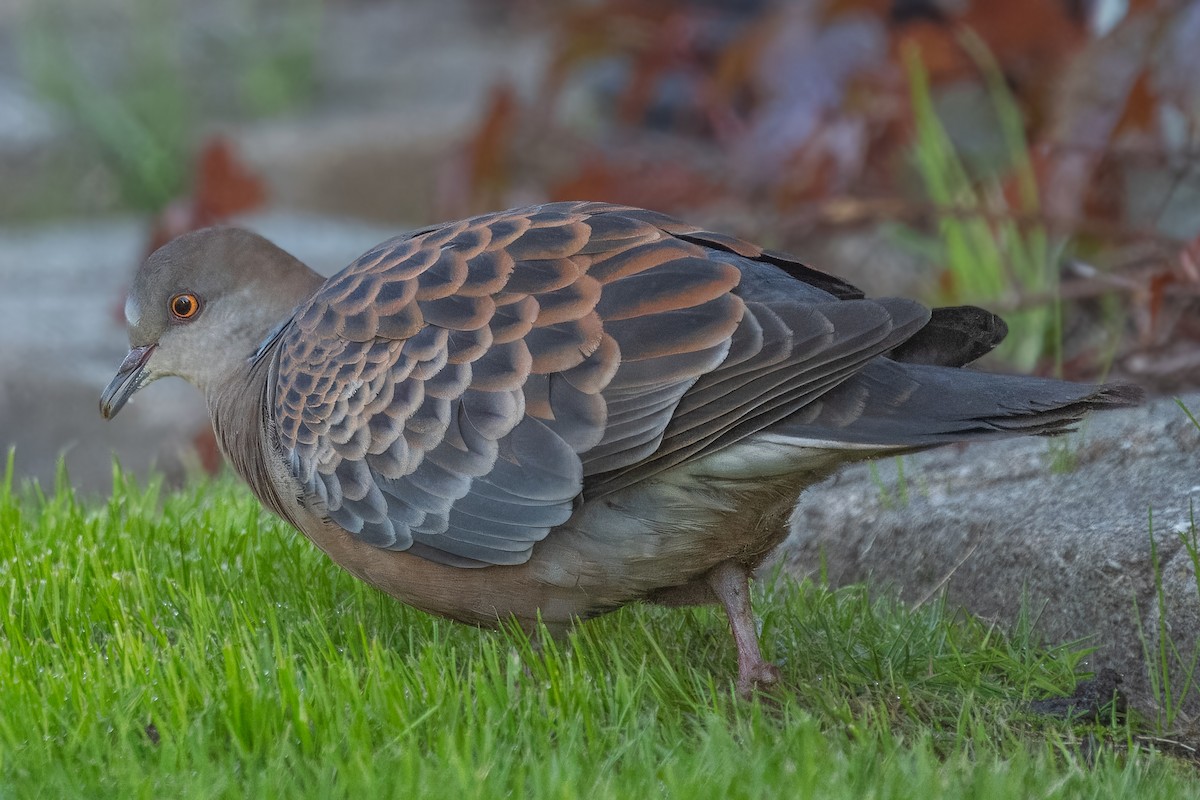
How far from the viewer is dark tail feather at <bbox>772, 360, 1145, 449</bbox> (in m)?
2.70

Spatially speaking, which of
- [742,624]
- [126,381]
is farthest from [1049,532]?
[126,381]

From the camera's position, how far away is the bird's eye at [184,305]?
12.4 ft

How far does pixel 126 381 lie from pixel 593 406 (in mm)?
1517

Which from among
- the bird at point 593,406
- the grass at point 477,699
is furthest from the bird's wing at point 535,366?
the grass at point 477,699

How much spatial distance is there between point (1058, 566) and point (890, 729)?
710 mm

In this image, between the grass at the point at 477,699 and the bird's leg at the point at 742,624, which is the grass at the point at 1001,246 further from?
the bird's leg at the point at 742,624

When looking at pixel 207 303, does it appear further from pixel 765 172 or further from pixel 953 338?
pixel 765 172

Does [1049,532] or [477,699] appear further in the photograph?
[1049,532]

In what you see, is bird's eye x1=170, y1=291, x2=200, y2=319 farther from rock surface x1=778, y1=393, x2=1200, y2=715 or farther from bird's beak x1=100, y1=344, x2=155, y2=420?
rock surface x1=778, y1=393, x2=1200, y2=715

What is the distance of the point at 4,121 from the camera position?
11.5 m

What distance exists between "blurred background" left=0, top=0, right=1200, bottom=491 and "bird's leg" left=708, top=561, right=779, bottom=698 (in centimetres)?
161

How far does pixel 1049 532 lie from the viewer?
3447mm

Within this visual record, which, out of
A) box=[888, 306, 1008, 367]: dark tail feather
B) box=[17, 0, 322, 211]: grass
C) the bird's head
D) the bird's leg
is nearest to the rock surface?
box=[888, 306, 1008, 367]: dark tail feather

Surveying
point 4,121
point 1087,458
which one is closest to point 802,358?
point 1087,458
